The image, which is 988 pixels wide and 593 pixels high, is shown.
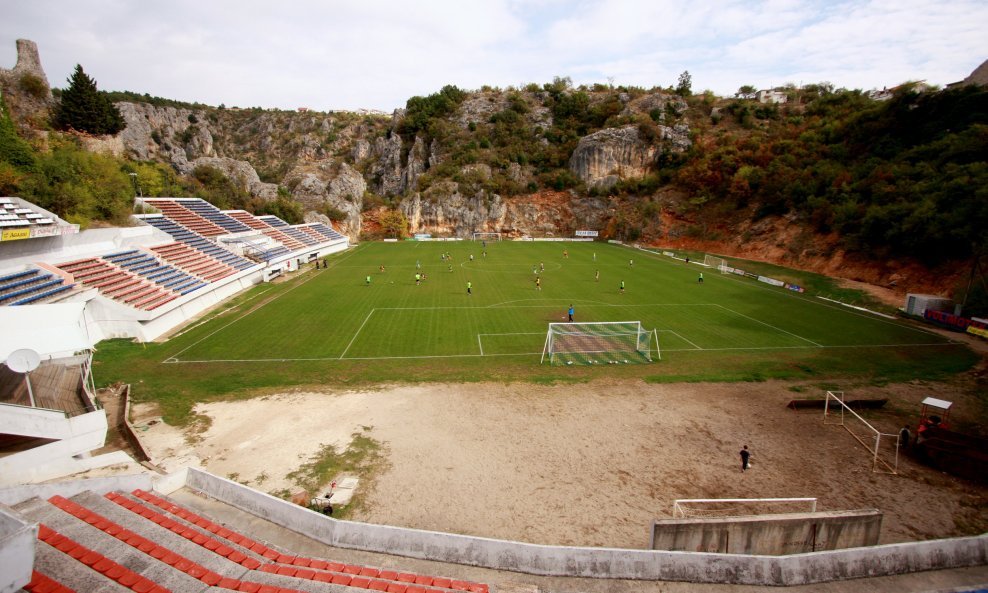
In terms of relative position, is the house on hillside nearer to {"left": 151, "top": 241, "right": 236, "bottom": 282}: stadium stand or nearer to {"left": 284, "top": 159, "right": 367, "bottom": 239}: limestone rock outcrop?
{"left": 284, "top": 159, "right": 367, "bottom": 239}: limestone rock outcrop

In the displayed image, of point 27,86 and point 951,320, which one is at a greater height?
point 27,86

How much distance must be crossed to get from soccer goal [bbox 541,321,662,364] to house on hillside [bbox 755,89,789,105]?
82.3 meters

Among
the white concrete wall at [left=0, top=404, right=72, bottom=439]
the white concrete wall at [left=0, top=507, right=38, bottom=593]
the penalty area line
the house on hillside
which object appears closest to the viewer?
the white concrete wall at [left=0, top=507, right=38, bottom=593]

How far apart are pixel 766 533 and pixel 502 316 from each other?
1985 cm

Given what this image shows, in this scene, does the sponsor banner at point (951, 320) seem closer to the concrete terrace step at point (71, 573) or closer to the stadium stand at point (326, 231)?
the concrete terrace step at point (71, 573)

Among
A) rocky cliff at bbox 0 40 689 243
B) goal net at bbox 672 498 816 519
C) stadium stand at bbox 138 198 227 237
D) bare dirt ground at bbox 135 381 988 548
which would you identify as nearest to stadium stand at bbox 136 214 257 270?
stadium stand at bbox 138 198 227 237

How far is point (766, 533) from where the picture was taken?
28.7 feet

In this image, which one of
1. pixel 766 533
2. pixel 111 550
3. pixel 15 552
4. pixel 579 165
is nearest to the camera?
pixel 15 552

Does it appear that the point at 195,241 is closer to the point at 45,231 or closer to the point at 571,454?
the point at 45,231

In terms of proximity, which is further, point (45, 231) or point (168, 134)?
point (168, 134)

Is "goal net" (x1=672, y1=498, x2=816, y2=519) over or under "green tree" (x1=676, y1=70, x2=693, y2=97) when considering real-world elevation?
under

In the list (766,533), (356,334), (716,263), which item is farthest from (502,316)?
(716,263)

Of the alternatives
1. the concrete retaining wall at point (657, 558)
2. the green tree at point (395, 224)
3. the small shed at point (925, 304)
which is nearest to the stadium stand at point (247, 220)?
the green tree at point (395, 224)

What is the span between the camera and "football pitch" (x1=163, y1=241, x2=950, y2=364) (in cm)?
2209
